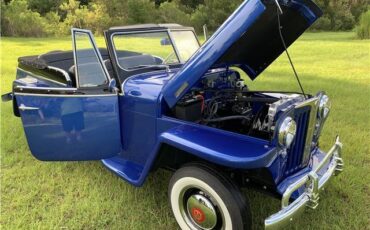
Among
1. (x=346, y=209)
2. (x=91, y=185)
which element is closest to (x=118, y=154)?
(x=91, y=185)

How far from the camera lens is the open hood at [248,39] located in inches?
87.4

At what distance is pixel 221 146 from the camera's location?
A: 92.6 inches

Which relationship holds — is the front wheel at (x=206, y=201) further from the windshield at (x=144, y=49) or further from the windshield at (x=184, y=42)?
the windshield at (x=184, y=42)

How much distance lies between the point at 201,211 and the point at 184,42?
1.98 m

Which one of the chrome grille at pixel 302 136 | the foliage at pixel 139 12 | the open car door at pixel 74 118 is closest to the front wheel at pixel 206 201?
the chrome grille at pixel 302 136

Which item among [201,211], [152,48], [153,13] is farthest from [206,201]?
[153,13]

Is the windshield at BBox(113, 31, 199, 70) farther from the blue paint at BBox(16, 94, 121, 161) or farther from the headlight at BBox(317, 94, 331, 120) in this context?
the headlight at BBox(317, 94, 331, 120)

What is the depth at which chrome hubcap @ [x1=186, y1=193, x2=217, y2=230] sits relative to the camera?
96.0 inches

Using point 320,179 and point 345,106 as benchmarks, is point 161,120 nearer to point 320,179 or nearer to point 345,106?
point 320,179

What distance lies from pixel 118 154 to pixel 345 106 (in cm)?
416

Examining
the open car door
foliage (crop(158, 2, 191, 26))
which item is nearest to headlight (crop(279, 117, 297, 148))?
the open car door

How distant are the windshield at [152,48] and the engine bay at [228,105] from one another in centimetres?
61

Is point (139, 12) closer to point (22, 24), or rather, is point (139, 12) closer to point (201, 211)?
point (22, 24)

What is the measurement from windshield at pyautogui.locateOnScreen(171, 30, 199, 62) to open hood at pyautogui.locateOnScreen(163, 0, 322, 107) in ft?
2.11
